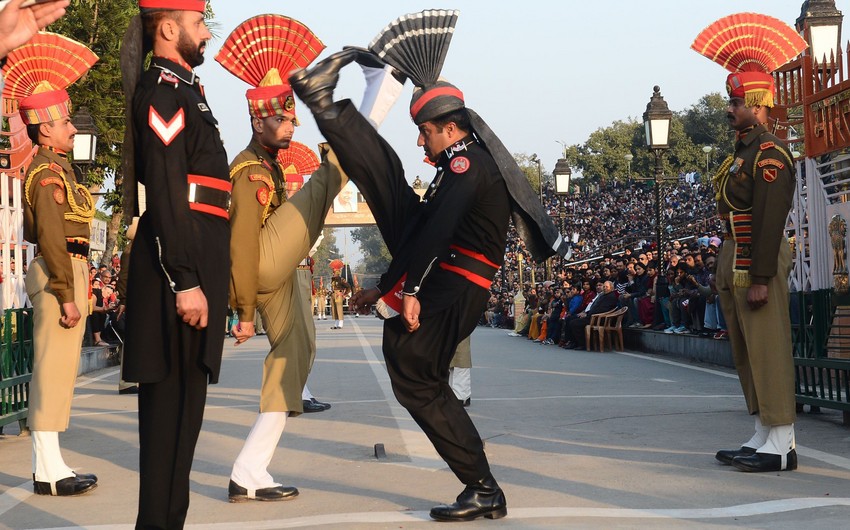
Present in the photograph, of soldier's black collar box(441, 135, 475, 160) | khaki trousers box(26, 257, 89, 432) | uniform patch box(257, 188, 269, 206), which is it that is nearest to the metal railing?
khaki trousers box(26, 257, 89, 432)

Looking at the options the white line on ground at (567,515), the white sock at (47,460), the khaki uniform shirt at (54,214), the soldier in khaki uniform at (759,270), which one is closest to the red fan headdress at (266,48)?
the khaki uniform shirt at (54,214)

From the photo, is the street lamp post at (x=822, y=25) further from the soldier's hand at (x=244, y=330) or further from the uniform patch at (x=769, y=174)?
the soldier's hand at (x=244, y=330)

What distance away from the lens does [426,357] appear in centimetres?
556

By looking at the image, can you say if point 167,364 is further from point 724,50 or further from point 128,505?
point 724,50

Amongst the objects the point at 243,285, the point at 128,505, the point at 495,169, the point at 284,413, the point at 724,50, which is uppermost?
the point at 724,50

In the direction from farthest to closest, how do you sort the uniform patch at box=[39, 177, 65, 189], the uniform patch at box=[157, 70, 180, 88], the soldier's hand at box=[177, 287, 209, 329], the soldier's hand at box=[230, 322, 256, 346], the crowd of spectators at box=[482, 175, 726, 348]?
1. the crowd of spectators at box=[482, 175, 726, 348]
2. the uniform patch at box=[39, 177, 65, 189]
3. the soldier's hand at box=[230, 322, 256, 346]
4. the uniform patch at box=[157, 70, 180, 88]
5. the soldier's hand at box=[177, 287, 209, 329]

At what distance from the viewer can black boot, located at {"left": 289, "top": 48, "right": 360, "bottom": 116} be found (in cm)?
588

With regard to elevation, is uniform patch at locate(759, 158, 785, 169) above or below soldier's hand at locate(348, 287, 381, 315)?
above

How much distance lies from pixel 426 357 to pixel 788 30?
4.23 metres

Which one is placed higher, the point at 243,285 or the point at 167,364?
the point at 243,285

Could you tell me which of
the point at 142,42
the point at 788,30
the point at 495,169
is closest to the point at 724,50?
the point at 788,30

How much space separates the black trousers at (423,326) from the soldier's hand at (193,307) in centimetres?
156

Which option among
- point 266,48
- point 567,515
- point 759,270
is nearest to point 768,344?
point 759,270

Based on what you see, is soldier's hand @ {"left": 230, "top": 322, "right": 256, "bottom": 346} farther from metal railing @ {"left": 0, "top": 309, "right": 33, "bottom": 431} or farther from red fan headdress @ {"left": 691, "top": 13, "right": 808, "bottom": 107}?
red fan headdress @ {"left": 691, "top": 13, "right": 808, "bottom": 107}
